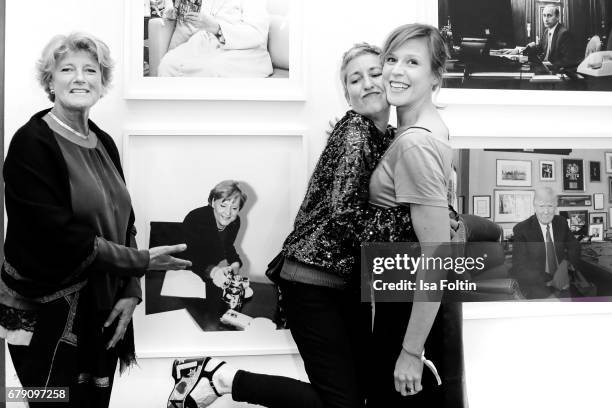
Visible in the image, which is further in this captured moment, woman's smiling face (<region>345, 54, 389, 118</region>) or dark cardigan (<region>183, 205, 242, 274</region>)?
dark cardigan (<region>183, 205, 242, 274</region>)

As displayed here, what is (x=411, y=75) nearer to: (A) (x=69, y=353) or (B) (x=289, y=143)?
(B) (x=289, y=143)

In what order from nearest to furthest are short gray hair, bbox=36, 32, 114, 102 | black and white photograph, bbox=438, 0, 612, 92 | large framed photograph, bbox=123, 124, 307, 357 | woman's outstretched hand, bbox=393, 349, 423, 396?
woman's outstretched hand, bbox=393, 349, 423, 396, short gray hair, bbox=36, 32, 114, 102, large framed photograph, bbox=123, 124, 307, 357, black and white photograph, bbox=438, 0, 612, 92

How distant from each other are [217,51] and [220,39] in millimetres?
45

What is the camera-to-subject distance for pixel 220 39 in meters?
2.16

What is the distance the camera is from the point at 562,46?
234 centimetres

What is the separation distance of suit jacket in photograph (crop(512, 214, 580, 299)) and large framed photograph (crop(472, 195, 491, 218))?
5.6 inches

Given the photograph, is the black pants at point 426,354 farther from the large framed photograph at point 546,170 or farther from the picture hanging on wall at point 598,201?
the picture hanging on wall at point 598,201

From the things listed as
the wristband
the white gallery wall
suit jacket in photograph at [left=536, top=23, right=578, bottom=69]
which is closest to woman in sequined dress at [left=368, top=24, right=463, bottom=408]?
the wristband

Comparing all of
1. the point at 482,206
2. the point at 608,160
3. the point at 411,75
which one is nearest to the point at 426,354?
the point at 411,75

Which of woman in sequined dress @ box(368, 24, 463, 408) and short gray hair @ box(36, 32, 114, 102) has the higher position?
short gray hair @ box(36, 32, 114, 102)

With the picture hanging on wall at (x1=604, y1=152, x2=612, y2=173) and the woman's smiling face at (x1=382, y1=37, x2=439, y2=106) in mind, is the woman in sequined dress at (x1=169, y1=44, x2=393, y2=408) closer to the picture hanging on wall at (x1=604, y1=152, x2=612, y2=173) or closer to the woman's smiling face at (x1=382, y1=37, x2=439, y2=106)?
the woman's smiling face at (x1=382, y1=37, x2=439, y2=106)

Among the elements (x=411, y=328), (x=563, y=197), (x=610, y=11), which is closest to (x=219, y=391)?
(x=411, y=328)


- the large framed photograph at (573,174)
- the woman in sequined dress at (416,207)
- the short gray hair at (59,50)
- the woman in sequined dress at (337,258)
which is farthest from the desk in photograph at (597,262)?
the short gray hair at (59,50)

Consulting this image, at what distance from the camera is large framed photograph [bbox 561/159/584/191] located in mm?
2369
